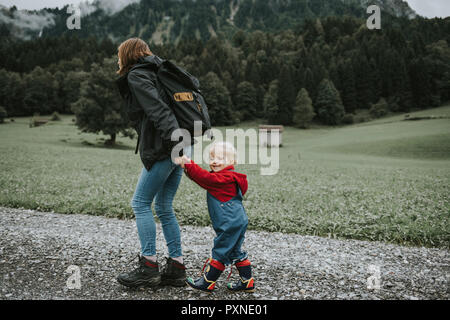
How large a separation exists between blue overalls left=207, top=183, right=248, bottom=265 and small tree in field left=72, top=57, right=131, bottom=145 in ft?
131

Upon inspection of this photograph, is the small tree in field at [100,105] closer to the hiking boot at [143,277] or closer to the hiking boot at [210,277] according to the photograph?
the hiking boot at [143,277]

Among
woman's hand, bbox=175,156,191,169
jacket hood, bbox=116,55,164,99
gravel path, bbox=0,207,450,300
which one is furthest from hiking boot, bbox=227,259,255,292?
jacket hood, bbox=116,55,164,99

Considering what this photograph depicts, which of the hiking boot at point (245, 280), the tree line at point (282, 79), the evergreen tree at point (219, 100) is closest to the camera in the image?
the hiking boot at point (245, 280)

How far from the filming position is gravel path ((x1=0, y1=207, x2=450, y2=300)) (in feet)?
13.4

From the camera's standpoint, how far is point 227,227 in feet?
12.8

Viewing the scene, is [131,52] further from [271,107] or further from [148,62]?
[271,107]

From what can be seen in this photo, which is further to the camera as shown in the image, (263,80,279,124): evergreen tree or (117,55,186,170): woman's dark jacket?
(263,80,279,124): evergreen tree

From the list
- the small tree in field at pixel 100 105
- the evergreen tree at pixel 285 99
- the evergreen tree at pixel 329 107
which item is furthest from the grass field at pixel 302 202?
the evergreen tree at pixel 329 107

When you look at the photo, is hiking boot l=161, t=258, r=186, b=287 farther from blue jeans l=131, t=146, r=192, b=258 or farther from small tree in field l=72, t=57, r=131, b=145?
small tree in field l=72, t=57, r=131, b=145

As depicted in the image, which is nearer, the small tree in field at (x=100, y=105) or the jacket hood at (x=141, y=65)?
the jacket hood at (x=141, y=65)

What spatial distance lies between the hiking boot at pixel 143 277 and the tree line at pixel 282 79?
68.7 m

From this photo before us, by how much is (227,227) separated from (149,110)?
182 centimetres

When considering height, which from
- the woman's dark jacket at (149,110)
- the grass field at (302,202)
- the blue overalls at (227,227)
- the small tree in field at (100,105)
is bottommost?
the grass field at (302,202)

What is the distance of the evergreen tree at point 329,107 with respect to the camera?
281 ft
